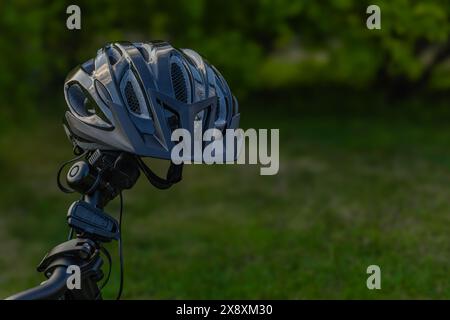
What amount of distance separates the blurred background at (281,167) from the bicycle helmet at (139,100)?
3.19 meters

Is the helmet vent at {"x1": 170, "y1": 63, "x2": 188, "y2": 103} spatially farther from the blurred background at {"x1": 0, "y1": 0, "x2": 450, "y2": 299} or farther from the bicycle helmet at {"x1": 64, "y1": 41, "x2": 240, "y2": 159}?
the blurred background at {"x1": 0, "y1": 0, "x2": 450, "y2": 299}

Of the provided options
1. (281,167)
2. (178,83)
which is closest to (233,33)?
(281,167)

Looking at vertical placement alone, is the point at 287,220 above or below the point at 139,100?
above

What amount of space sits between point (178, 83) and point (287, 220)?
515 cm

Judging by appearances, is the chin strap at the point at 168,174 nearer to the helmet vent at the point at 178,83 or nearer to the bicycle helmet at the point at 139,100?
the bicycle helmet at the point at 139,100

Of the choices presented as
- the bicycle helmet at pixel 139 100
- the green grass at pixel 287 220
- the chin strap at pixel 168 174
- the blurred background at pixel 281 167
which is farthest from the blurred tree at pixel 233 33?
the chin strap at pixel 168 174

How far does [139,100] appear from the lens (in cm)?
358

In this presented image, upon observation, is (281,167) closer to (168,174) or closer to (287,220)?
(287,220)

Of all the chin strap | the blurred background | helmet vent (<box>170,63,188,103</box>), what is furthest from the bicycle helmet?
the blurred background

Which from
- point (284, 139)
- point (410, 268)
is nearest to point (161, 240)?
point (410, 268)

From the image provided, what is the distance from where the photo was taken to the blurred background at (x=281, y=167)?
704 centimetres

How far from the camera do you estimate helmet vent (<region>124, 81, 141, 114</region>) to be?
3.58 metres
